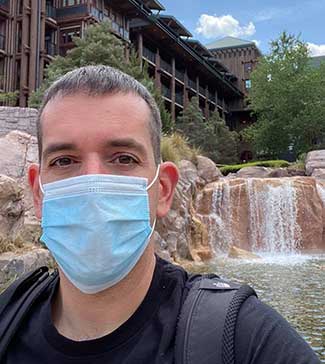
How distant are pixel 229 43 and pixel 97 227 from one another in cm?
5416

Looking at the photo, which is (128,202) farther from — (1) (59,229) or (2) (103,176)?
(1) (59,229)

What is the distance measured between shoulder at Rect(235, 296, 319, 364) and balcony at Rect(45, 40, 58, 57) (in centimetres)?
2581

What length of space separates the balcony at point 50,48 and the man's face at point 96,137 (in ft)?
82.6

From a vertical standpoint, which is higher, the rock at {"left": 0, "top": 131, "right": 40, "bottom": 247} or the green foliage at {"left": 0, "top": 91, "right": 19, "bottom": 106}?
the green foliage at {"left": 0, "top": 91, "right": 19, "bottom": 106}

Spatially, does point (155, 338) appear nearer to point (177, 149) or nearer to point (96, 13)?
point (177, 149)

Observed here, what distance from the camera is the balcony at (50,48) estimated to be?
25.5 meters

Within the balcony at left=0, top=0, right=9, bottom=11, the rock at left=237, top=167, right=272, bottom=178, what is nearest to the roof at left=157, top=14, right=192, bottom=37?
the balcony at left=0, top=0, right=9, bottom=11

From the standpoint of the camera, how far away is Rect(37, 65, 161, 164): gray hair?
1635 millimetres

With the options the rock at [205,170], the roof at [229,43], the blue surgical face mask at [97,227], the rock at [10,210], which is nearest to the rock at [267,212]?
the rock at [205,170]

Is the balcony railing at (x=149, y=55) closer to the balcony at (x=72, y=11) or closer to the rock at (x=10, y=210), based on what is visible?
the balcony at (x=72, y=11)

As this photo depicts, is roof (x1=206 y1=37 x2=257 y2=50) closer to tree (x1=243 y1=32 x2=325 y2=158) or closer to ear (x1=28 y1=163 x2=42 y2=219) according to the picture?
tree (x1=243 y1=32 x2=325 y2=158)

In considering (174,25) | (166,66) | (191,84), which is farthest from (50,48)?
(191,84)

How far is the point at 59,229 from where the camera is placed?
1.61 m

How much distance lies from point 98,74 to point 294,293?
6305mm
